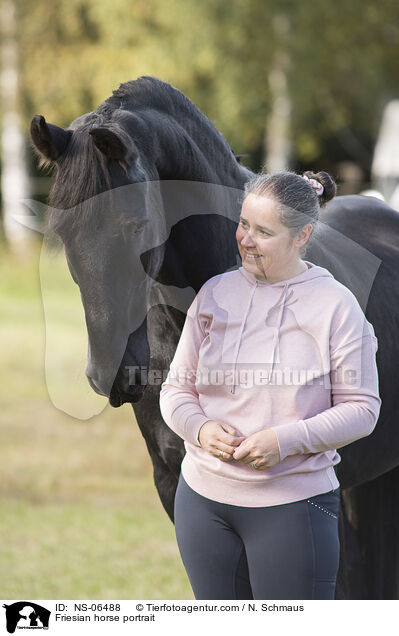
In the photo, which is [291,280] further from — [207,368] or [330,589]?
[330,589]

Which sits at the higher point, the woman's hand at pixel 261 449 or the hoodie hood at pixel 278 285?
the hoodie hood at pixel 278 285

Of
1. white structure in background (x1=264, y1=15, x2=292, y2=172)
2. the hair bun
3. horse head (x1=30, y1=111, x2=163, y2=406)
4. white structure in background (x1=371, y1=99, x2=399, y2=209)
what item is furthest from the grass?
white structure in background (x1=371, y1=99, x2=399, y2=209)

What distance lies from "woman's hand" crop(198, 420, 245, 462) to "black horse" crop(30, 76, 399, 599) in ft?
0.65

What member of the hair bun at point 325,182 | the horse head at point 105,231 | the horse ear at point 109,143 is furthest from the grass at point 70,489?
the hair bun at point 325,182

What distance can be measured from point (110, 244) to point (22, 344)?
8800 mm

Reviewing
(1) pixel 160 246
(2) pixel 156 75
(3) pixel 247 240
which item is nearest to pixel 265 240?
(3) pixel 247 240

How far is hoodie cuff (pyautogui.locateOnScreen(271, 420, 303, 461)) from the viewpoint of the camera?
1662 mm

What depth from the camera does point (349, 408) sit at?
1.70m

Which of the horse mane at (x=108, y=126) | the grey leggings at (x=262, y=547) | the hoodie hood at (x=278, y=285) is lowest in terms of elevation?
the grey leggings at (x=262, y=547)

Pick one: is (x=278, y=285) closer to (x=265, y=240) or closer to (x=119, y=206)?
(x=265, y=240)

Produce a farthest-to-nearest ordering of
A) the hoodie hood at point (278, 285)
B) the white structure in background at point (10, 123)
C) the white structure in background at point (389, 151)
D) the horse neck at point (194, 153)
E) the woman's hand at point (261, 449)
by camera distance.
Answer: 1. the white structure in background at point (389, 151)
2. the white structure in background at point (10, 123)
3. the horse neck at point (194, 153)
4. the hoodie hood at point (278, 285)
5. the woman's hand at point (261, 449)

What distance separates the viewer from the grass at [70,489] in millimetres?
2090

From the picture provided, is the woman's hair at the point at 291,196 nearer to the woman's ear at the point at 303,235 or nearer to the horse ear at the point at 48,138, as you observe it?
the woman's ear at the point at 303,235
